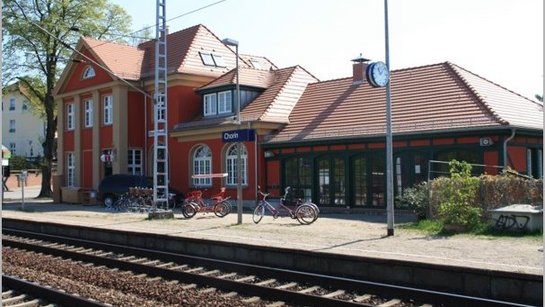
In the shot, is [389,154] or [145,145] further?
[145,145]

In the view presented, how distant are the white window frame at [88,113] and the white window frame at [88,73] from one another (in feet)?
4.90

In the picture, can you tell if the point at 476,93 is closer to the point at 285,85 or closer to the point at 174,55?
the point at 285,85

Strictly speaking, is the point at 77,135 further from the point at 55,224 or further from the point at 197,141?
the point at 55,224

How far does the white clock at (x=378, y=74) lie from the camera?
1523 centimetres

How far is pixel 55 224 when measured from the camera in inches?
806

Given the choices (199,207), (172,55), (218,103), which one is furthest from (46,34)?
(199,207)

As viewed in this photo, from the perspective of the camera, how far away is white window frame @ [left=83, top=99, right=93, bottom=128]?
37750 millimetres

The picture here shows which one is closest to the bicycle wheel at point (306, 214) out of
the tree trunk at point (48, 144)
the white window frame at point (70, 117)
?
the white window frame at point (70, 117)

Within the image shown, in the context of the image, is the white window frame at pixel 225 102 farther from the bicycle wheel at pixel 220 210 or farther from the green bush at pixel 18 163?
the green bush at pixel 18 163

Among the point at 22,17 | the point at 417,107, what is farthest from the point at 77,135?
the point at 417,107

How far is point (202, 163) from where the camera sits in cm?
3123

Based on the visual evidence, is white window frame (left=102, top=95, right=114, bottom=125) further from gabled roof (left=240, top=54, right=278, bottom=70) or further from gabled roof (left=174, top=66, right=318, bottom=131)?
gabled roof (left=240, top=54, right=278, bottom=70)

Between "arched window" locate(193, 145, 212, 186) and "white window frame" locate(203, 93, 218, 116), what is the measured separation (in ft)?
6.47

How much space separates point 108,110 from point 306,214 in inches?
823
